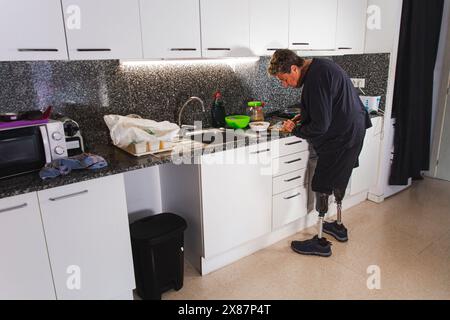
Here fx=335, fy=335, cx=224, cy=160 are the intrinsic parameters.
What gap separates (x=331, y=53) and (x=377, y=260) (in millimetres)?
1746

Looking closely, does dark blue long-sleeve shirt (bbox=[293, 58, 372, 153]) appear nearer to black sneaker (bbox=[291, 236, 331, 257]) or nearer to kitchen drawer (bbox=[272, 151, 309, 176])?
kitchen drawer (bbox=[272, 151, 309, 176])

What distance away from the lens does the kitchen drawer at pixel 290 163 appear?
2.38 meters

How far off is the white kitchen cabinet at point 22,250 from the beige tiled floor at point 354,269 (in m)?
0.79

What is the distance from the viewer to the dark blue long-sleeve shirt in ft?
6.77

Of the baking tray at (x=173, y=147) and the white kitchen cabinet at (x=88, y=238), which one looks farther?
the baking tray at (x=173, y=147)

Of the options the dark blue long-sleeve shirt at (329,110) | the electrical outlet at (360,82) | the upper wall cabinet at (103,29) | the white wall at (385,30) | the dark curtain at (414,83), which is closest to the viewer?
the upper wall cabinet at (103,29)

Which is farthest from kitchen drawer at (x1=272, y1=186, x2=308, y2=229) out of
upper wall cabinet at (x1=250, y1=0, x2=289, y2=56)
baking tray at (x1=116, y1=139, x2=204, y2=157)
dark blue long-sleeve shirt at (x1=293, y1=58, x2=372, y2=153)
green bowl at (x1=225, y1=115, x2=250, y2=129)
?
upper wall cabinet at (x1=250, y1=0, x2=289, y2=56)

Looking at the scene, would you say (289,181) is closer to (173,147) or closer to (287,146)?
(287,146)

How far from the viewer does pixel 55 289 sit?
1.61 meters

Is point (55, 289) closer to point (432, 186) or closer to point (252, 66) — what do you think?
point (252, 66)

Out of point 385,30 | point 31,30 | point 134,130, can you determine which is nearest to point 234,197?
point 134,130

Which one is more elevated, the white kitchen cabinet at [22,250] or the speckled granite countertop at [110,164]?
the speckled granite countertop at [110,164]

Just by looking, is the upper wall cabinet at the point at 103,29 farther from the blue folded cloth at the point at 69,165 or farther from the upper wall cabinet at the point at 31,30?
the blue folded cloth at the point at 69,165

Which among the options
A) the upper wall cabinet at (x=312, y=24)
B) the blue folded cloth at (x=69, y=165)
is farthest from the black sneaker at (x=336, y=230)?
the blue folded cloth at (x=69, y=165)
